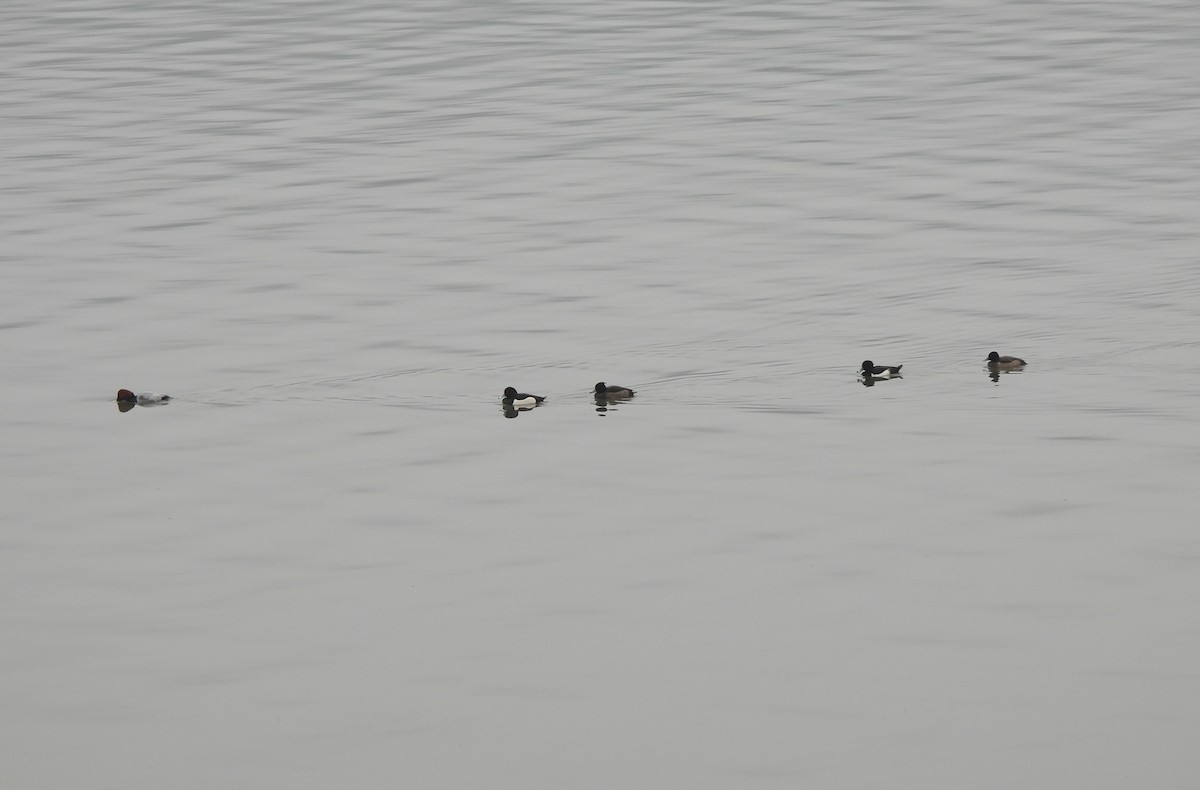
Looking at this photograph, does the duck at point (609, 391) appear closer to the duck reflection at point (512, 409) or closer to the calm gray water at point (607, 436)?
the calm gray water at point (607, 436)

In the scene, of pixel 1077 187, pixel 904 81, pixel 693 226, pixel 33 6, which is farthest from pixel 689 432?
pixel 33 6

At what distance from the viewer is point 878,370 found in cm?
2373

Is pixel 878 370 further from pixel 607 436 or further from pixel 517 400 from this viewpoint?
pixel 517 400

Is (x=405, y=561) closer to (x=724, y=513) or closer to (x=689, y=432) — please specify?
(x=724, y=513)

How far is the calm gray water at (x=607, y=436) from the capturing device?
1498cm

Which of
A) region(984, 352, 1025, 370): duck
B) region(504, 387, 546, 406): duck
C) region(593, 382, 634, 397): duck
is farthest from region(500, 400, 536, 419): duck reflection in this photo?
region(984, 352, 1025, 370): duck

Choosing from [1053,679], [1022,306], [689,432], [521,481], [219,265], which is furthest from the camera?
[219,265]

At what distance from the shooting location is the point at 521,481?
67.5ft

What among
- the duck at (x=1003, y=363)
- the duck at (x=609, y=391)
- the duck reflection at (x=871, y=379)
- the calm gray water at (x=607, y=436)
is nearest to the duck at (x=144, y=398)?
the calm gray water at (x=607, y=436)

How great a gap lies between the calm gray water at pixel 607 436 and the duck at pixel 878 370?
0.36m

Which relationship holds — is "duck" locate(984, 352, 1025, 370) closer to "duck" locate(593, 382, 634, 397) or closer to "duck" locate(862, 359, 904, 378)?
"duck" locate(862, 359, 904, 378)

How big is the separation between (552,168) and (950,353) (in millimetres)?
13696

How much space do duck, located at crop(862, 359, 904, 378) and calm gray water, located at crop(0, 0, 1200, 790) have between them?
1.19ft

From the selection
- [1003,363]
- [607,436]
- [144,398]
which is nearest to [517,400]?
[607,436]
